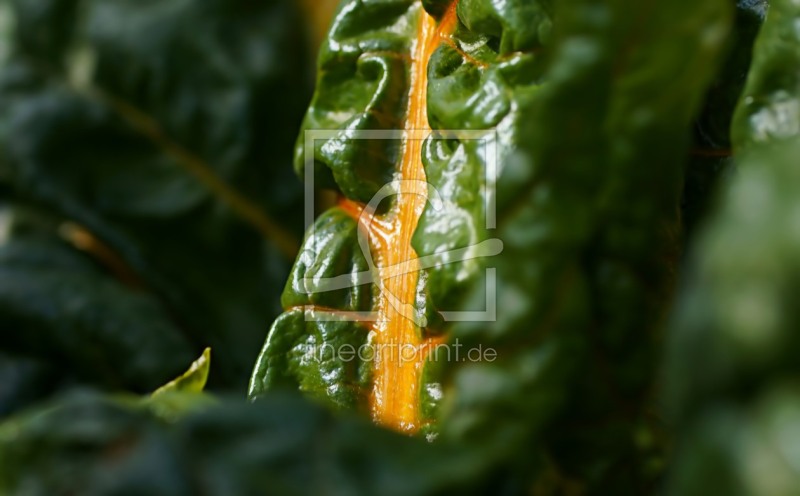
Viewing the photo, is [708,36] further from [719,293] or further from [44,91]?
[44,91]

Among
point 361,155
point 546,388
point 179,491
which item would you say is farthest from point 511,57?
point 179,491

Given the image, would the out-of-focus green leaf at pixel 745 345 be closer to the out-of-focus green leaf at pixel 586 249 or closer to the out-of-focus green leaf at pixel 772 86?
the out-of-focus green leaf at pixel 586 249

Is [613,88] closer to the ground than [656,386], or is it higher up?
higher up

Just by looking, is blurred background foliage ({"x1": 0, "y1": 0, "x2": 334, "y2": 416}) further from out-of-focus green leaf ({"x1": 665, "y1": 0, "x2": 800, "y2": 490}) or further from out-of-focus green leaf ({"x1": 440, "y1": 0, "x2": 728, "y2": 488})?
out-of-focus green leaf ({"x1": 665, "y1": 0, "x2": 800, "y2": 490})

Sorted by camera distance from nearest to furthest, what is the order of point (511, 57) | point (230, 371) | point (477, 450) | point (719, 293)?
point (719, 293) < point (477, 450) < point (511, 57) < point (230, 371)

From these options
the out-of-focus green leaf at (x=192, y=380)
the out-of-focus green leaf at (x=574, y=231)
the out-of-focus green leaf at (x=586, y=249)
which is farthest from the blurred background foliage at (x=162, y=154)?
the out-of-focus green leaf at (x=586, y=249)

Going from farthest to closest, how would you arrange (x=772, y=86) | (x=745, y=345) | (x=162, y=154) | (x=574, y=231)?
(x=162, y=154)
(x=772, y=86)
(x=574, y=231)
(x=745, y=345)

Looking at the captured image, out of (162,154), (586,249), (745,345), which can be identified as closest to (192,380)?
(586,249)

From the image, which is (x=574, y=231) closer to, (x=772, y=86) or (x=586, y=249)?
(x=586, y=249)

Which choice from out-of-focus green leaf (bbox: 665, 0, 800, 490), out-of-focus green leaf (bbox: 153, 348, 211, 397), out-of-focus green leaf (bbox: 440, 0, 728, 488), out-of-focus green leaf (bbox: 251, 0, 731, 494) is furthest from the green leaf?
out-of-focus green leaf (bbox: 665, 0, 800, 490)
